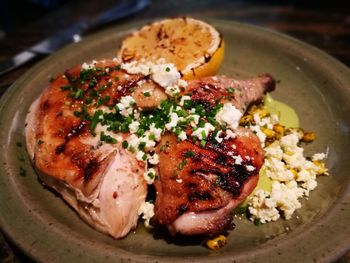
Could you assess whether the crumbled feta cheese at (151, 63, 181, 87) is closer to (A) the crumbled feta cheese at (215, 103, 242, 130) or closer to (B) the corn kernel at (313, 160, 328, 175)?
(A) the crumbled feta cheese at (215, 103, 242, 130)

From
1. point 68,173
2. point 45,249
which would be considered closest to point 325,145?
point 68,173

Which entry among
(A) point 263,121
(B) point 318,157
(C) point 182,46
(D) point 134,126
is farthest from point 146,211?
(C) point 182,46

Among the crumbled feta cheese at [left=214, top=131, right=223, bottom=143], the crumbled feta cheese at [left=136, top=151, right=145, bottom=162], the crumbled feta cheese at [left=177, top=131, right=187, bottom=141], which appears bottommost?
the crumbled feta cheese at [left=136, top=151, right=145, bottom=162]

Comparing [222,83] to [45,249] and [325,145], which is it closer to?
[325,145]

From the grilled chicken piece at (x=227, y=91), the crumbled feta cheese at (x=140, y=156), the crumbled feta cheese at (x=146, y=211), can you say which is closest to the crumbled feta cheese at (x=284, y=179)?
the grilled chicken piece at (x=227, y=91)

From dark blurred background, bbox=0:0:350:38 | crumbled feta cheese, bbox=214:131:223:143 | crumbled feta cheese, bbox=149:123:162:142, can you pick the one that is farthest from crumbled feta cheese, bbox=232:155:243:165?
dark blurred background, bbox=0:0:350:38

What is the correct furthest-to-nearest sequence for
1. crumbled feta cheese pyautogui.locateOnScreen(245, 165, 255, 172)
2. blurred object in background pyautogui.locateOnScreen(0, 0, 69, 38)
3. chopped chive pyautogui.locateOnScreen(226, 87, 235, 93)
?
blurred object in background pyautogui.locateOnScreen(0, 0, 69, 38), chopped chive pyautogui.locateOnScreen(226, 87, 235, 93), crumbled feta cheese pyautogui.locateOnScreen(245, 165, 255, 172)

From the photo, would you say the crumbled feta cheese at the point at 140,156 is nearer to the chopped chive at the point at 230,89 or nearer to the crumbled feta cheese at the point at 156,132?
the crumbled feta cheese at the point at 156,132
